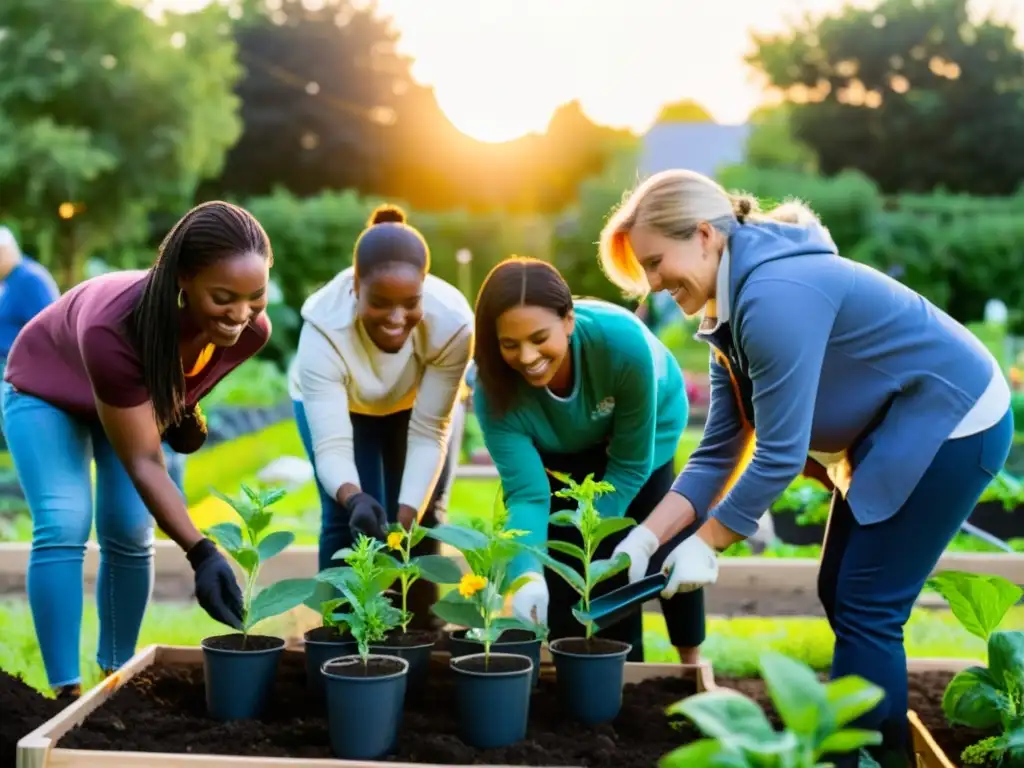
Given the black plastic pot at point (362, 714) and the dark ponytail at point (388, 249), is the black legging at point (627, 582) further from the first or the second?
the black plastic pot at point (362, 714)

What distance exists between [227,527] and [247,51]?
26966 mm

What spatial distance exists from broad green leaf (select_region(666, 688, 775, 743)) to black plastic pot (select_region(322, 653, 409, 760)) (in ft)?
2.59

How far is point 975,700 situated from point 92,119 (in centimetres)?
1274

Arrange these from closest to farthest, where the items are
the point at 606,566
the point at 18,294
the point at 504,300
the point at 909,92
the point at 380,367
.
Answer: the point at 606,566 < the point at 504,300 < the point at 380,367 < the point at 18,294 < the point at 909,92

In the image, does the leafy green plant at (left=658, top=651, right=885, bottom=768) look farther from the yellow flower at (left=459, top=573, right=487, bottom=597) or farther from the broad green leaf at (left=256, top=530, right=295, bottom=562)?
the broad green leaf at (left=256, top=530, right=295, bottom=562)

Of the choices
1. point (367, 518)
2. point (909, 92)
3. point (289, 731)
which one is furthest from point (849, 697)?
point (909, 92)

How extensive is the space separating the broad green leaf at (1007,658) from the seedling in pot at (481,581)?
2.63ft

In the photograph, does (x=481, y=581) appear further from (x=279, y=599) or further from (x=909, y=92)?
(x=909, y=92)

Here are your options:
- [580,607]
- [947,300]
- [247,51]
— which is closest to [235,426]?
[580,607]

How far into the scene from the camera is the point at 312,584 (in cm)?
202

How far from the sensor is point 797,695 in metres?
1.03

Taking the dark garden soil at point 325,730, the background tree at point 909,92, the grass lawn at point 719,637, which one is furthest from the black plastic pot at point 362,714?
the background tree at point 909,92

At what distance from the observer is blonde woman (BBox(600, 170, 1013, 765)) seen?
181cm

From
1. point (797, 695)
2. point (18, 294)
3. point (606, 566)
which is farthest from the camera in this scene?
point (18, 294)
